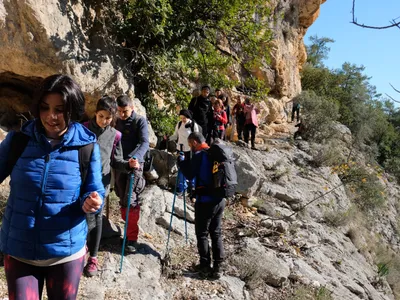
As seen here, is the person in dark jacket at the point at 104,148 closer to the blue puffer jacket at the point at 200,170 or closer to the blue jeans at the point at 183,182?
the blue puffer jacket at the point at 200,170

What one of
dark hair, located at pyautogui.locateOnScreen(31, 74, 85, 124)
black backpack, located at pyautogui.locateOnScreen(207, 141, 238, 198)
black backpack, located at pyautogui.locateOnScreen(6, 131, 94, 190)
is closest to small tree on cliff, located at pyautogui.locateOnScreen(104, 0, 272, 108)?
black backpack, located at pyautogui.locateOnScreen(207, 141, 238, 198)

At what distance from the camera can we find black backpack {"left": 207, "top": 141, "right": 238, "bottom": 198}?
400 cm

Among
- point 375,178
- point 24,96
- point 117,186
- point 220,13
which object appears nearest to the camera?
point 117,186

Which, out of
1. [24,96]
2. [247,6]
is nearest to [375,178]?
[247,6]

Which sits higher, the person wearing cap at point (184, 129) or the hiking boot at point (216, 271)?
the person wearing cap at point (184, 129)

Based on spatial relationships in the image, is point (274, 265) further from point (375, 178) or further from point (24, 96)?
point (375, 178)

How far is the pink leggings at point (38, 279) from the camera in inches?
73.8

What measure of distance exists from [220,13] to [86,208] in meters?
7.17

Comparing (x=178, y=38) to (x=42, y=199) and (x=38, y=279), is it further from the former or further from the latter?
(x=38, y=279)

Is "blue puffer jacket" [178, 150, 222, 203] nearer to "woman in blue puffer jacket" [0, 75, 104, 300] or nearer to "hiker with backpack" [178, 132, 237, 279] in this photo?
"hiker with backpack" [178, 132, 237, 279]

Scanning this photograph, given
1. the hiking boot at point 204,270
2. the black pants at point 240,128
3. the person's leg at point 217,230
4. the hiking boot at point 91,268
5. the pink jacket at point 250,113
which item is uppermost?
the pink jacket at point 250,113

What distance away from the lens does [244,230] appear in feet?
20.7

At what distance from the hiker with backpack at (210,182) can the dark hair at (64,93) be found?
2291mm

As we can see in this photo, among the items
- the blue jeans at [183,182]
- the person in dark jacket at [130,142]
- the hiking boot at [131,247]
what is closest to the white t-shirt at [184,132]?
the blue jeans at [183,182]
